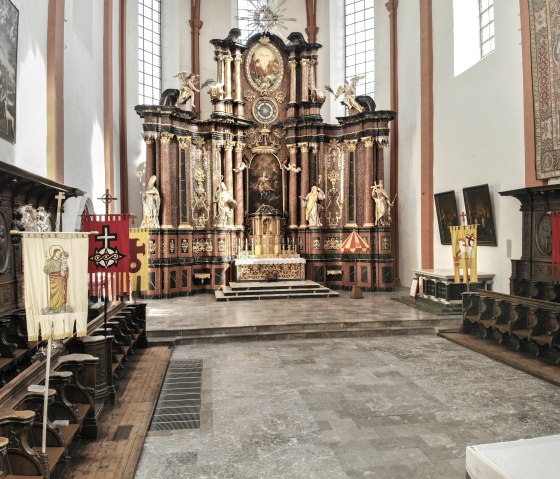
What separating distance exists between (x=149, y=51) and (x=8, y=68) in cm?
1096

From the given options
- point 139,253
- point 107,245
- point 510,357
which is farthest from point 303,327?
point 107,245

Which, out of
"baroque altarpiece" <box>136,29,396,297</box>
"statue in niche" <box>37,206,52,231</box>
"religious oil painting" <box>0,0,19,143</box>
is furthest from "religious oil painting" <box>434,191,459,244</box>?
"religious oil painting" <box>0,0,19,143</box>

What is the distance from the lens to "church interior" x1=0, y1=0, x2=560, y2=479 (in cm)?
438

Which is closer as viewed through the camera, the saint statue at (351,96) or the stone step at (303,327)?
the stone step at (303,327)

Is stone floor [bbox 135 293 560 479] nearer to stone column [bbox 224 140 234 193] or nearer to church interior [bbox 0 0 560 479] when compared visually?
church interior [bbox 0 0 560 479]

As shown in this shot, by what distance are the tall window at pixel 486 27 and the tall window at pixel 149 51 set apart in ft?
38.1

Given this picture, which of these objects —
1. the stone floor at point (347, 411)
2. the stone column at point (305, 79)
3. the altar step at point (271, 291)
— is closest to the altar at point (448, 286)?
the stone floor at point (347, 411)

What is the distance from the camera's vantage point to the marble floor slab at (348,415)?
4.20m

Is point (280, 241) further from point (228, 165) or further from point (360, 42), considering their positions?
point (360, 42)

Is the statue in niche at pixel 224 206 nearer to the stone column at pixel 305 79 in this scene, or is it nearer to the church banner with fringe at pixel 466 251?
the stone column at pixel 305 79

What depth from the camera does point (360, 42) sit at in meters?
18.6

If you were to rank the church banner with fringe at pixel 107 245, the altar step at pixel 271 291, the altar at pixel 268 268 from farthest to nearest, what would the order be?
1. the altar at pixel 268 268
2. the altar step at pixel 271 291
3. the church banner with fringe at pixel 107 245

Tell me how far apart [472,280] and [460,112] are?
508 centimetres

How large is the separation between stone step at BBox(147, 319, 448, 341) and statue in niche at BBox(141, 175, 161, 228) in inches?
240
